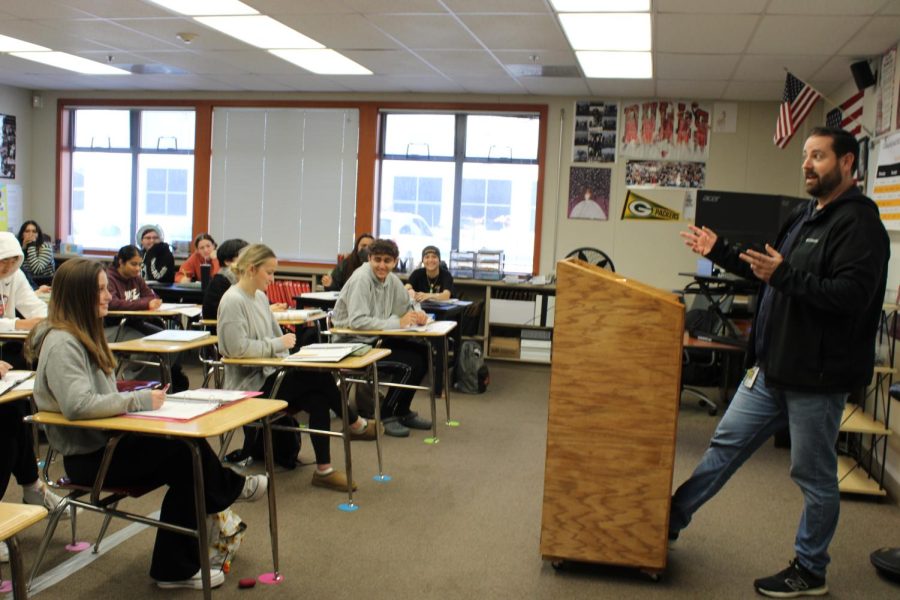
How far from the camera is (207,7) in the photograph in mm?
5641

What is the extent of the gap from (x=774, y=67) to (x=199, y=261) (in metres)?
5.45

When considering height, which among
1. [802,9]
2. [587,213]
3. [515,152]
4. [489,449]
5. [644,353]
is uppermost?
[802,9]

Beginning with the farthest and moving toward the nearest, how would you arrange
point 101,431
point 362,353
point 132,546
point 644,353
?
point 362,353 → point 132,546 → point 644,353 → point 101,431

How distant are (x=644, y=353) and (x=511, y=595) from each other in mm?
970

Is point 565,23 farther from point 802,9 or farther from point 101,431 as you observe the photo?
point 101,431

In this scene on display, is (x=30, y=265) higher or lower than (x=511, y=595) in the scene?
higher

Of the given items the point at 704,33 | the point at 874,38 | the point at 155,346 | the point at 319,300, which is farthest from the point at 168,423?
the point at 874,38

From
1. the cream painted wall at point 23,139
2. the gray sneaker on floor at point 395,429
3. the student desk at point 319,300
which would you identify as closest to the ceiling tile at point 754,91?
the student desk at point 319,300

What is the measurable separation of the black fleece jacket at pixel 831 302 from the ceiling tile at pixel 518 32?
3.17 metres

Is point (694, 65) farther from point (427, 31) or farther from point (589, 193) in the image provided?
point (427, 31)

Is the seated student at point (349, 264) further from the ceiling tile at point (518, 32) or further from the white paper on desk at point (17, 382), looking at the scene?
the white paper on desk at point (17, 382)

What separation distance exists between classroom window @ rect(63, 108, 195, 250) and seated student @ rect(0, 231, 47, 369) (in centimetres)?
491

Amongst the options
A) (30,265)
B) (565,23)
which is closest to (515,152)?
(565,23)

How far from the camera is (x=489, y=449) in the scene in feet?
16.1
